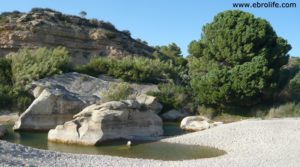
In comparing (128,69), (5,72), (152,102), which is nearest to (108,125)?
(152,102)

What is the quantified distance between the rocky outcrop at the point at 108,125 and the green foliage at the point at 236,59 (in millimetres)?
11628

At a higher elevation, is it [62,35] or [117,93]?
[62,35]

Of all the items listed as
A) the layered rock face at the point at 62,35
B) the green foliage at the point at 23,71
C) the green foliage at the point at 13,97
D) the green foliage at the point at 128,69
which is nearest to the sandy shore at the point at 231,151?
the green foliage at the point at 13,97

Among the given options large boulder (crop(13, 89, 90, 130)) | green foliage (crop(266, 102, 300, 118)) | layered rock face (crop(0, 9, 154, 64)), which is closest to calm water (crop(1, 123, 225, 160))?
large boulder (crop(13, 89, 90, 130))

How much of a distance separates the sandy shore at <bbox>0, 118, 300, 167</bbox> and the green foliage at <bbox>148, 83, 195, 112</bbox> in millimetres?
11350

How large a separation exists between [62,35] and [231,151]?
122 feet

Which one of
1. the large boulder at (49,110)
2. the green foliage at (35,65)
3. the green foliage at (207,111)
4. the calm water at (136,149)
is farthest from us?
the green foliage at (35,65)

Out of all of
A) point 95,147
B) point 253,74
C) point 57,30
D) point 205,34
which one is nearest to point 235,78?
point 253,74

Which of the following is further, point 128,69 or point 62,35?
point 62,35

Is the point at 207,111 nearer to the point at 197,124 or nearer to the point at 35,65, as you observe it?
the point at 197,124

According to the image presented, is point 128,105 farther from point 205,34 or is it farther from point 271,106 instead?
point 205,34

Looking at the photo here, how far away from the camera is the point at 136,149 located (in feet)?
68.0

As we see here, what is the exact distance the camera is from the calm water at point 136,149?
1919 cm

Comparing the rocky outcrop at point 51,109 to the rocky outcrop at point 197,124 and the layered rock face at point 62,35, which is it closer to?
the rocky outcrop at point 197,124
